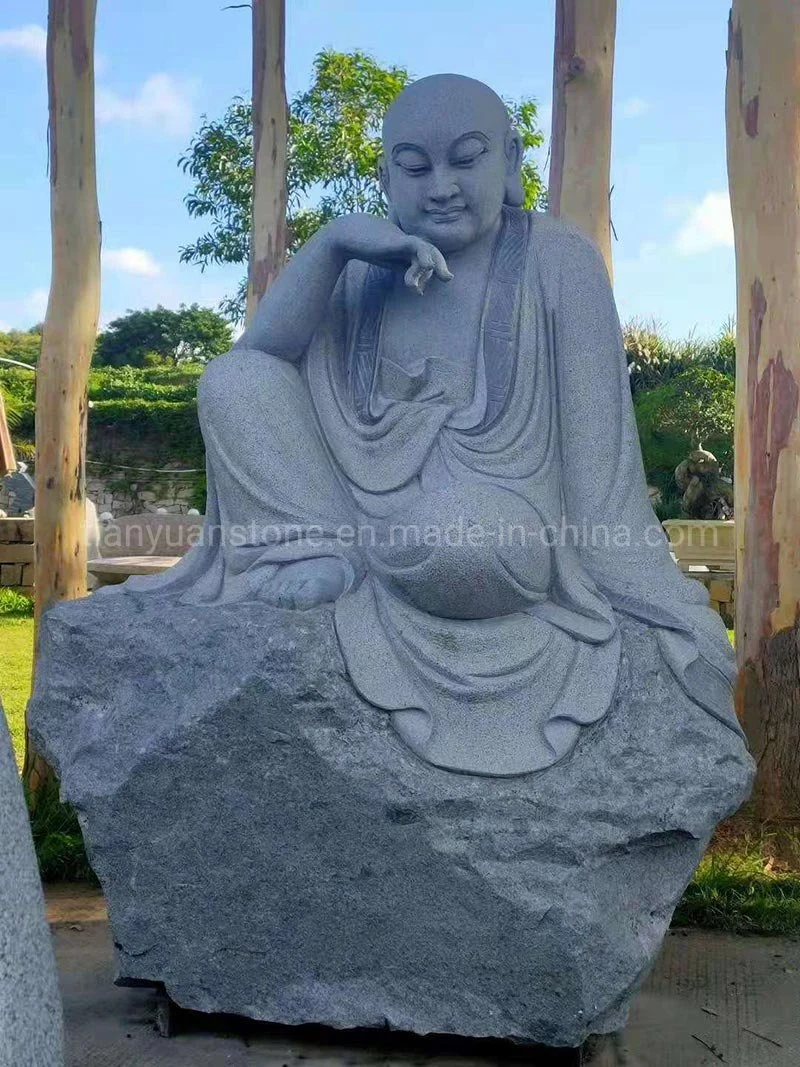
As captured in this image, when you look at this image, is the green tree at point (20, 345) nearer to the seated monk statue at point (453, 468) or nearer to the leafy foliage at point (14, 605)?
→ the leafy foliage at point (14, 605)

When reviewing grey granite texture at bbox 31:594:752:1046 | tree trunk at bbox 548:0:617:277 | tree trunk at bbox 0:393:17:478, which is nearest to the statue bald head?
grey granite texture at bbox 31:594:752:1046

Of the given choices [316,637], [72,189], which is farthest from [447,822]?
[72,189]

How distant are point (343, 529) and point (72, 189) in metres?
2.67

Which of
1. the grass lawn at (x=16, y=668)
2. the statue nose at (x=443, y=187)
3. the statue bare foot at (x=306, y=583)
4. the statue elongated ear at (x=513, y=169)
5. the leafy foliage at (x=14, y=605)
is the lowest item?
the grass lawn at (x=16, y=668)

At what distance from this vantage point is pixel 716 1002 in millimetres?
3203

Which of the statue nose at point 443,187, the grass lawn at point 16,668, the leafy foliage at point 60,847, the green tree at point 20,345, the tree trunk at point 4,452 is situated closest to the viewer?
the statue nose at point 443,187

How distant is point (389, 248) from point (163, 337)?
24.6m

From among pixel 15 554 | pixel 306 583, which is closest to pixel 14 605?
pixel 15 554

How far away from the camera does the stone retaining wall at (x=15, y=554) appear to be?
1077 cm

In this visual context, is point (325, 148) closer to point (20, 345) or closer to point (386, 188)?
point (386, 188)

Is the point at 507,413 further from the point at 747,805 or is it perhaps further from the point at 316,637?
the point at 747,805

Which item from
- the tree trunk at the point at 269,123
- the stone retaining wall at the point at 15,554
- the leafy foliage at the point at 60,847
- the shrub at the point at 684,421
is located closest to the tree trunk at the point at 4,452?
the tree trunk at the point at 269,123

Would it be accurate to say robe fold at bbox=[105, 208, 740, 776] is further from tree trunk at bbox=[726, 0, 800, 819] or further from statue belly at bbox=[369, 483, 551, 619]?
tree trunk at bbox=[726, 0, 800, 819]

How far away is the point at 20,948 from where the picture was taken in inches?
65.7
